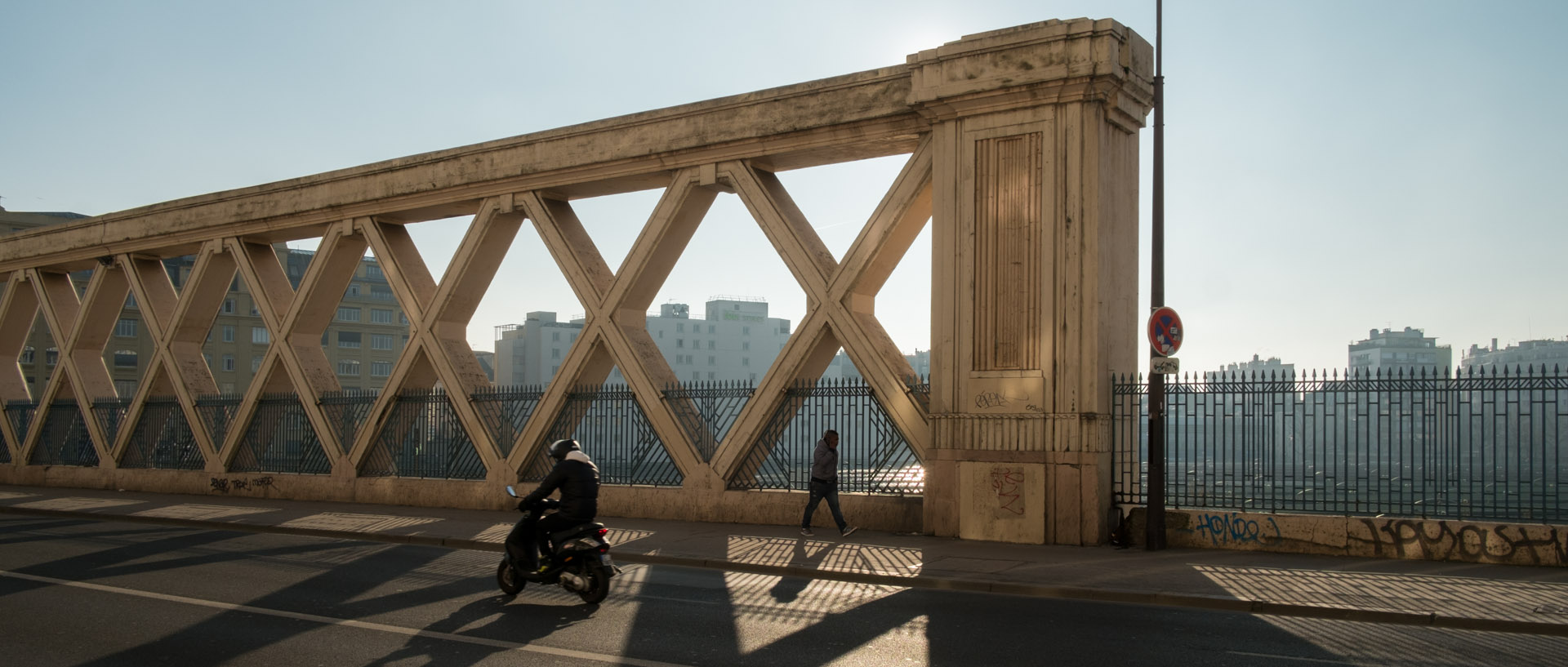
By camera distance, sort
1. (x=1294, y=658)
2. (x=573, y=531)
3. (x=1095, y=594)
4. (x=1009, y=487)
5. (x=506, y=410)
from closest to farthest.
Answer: (x=1294, y=658) → (x=573, y=531) → (x=1095, y=594) → (x=1009, y=487) → (x=506, y=410)

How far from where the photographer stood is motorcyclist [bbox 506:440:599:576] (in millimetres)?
11117

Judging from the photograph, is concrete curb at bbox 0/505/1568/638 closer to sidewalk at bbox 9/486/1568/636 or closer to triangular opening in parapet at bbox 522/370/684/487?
sidewalk at bbox 9/486/1568/636

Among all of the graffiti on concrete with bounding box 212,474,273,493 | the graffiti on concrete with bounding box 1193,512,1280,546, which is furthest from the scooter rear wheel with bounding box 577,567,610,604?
the graffiti on concrete with bounding box 212,474,273,493

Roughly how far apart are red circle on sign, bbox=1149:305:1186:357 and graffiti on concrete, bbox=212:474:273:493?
60.9ft

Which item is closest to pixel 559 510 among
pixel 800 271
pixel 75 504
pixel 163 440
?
pixel 800 271

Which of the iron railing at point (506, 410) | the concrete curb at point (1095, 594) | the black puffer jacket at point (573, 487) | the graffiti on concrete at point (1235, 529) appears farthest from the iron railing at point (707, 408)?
the black puffer jacket at point (573, 487)

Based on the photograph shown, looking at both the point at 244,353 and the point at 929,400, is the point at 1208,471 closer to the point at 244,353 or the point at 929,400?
the point at 929,400

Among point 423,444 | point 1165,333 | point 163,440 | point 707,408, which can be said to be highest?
point 1165,333

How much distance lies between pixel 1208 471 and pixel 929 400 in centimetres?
373

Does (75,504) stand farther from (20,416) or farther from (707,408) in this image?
(707,408)

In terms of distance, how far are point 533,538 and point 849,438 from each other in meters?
7.11

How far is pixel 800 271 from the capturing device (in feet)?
60.4

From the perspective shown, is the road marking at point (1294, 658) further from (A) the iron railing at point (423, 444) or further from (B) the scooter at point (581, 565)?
(A) the iron railing at point (423, 444)

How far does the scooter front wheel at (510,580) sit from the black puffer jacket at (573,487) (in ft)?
1.99
